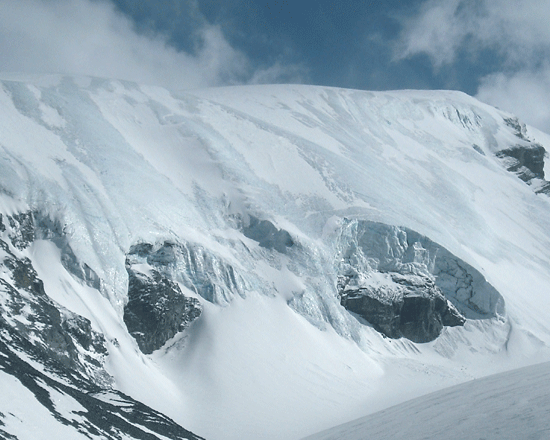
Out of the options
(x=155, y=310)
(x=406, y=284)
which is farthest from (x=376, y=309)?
(x=155, y=310)

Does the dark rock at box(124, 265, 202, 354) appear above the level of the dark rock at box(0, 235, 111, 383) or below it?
above

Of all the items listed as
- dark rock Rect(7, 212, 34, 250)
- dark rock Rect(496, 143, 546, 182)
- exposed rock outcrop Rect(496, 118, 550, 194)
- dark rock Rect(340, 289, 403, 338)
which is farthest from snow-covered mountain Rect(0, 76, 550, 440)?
dark rock Rect(496, 143, 546, 182)

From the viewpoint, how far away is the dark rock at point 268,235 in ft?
236

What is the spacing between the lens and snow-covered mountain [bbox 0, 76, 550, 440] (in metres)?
50.1

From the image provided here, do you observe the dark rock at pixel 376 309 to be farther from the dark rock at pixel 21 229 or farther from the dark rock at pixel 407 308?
the dark rock at pixel 21 229

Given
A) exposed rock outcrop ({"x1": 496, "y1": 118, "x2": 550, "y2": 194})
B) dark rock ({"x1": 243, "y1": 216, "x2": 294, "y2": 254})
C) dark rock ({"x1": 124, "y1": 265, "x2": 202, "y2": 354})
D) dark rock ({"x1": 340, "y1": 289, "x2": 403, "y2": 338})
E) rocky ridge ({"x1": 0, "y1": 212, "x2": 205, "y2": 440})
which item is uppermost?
exposed rock outcrop ({"x1": 496, "y1": 118, "x2": 550, "y2": 194})

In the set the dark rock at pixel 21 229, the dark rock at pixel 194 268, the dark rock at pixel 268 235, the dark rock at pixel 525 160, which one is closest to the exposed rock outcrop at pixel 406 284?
the dark rock at pixel 268 235

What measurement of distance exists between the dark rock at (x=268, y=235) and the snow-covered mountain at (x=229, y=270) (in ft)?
0.56

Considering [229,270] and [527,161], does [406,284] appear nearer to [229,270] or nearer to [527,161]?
[229,270]

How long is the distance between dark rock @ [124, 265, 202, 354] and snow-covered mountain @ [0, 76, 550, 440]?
0.14 m

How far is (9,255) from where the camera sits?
171ft

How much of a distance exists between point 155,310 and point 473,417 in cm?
3270

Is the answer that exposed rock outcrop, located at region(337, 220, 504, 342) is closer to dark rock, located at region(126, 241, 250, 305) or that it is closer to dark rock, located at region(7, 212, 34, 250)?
dark rock, located at region(126, 241, 250, 305)

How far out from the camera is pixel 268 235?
72500 mm
